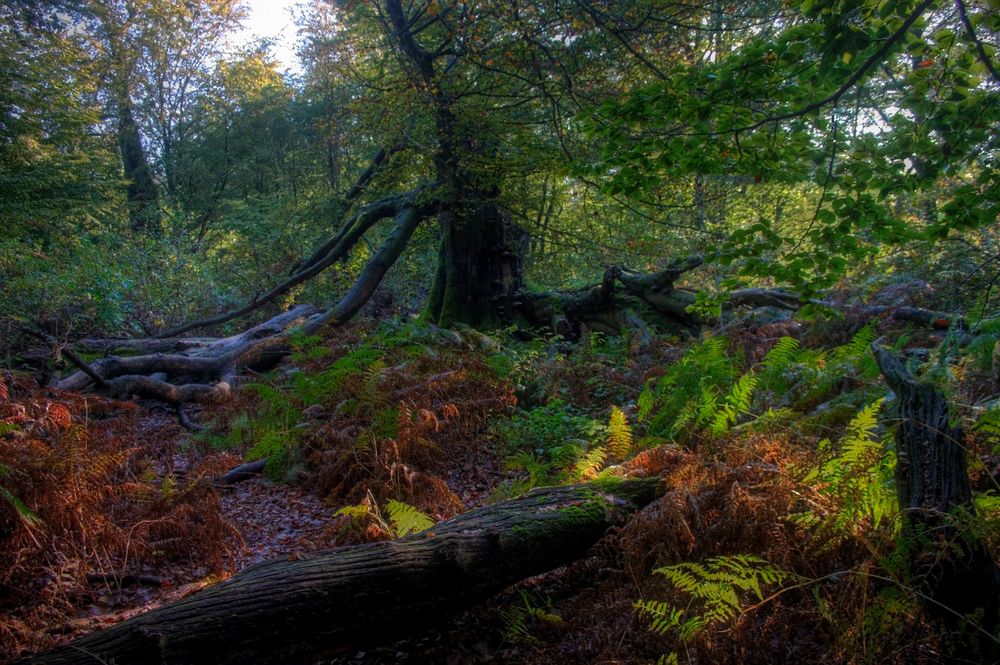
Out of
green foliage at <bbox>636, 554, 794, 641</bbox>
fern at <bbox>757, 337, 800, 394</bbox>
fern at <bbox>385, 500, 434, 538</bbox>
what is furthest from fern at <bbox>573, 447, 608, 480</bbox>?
fern at <bbox>757, 337, 800, 394</bbox>

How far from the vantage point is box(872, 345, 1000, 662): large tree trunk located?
2191 mm

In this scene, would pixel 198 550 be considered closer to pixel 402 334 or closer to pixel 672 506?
pixel 672 506

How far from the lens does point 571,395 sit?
7613 mm

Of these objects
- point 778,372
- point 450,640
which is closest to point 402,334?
point 778,372

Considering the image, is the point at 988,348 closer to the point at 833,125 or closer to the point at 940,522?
the point at 833,125

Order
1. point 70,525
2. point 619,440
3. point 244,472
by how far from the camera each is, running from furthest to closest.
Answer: point 244,472, point 619,440, point 70,525

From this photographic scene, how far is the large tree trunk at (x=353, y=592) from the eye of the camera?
8.11ft

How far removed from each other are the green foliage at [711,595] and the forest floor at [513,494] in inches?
0.8

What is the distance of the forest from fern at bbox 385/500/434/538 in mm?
24

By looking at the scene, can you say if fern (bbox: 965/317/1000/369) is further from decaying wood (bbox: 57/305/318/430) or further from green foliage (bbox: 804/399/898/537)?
decaying wood (bbox: 57/305/318/430)

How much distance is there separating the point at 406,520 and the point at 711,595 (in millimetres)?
2092

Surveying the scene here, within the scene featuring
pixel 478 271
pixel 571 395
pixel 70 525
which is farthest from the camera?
pixel 478 271

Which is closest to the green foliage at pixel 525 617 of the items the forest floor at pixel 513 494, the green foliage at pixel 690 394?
the forest floor at pixel 513 494

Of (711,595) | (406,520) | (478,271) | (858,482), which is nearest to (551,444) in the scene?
(406,520)
